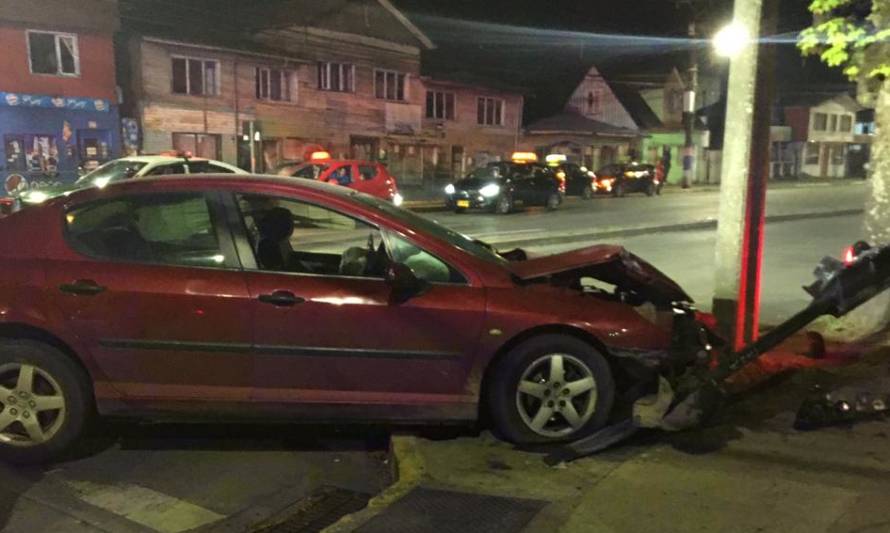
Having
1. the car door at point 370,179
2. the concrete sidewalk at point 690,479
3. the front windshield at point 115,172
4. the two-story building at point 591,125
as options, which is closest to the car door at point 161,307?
the concrete sidewalk at point 690,479

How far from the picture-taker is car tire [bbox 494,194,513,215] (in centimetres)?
A: 2491

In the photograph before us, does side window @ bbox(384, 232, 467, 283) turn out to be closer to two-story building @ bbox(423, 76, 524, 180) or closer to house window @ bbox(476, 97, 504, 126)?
two-story building @ bbox(423, 76, 524, 180)

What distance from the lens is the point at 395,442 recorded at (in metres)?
4.50

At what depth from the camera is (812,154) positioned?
61750mm

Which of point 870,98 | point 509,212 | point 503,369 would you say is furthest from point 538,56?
point 503,369

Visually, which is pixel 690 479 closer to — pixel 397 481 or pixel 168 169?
pixel 397 481

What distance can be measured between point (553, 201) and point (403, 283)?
23.4 m

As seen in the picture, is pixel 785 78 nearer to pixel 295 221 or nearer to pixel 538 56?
pixel 538 56

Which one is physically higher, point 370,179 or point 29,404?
point 370,179

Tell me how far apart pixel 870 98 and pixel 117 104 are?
26042 mm

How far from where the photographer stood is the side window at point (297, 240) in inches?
176

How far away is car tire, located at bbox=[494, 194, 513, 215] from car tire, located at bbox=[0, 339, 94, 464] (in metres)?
21.0

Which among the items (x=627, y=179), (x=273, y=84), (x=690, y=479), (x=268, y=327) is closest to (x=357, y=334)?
(x=268, y=327)

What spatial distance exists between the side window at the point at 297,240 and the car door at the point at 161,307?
0.60ft
